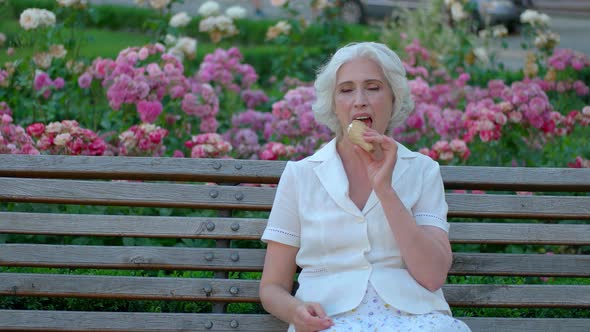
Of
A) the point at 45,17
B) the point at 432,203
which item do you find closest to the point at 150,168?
the point at 432,203

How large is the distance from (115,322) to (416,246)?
1.07 m

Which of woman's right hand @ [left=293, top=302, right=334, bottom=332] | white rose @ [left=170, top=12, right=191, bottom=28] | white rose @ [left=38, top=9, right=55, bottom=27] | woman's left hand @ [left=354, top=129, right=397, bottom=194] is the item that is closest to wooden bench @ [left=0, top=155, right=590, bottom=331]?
woman's right hand @ [left=293, top=302, right=334, bottom=332]

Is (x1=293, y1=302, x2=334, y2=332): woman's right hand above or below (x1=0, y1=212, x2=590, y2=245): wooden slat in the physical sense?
below

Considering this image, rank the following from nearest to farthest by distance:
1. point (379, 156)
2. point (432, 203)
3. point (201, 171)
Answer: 1. point (379, 156)
2. point (432, 203)
3. point (201, 171)

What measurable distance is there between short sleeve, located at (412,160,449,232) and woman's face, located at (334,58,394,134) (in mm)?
208

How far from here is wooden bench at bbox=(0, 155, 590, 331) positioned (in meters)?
3.50

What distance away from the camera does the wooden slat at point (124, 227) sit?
353 centimetres

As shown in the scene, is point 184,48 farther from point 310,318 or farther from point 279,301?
point 310,318

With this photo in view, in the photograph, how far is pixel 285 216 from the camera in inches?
129

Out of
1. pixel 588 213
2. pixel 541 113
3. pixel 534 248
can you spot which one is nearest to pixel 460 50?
pixel 541 113

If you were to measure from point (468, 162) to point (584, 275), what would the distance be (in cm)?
151

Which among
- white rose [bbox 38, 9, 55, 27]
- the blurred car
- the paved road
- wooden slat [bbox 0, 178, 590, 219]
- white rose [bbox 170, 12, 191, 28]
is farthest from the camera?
the blurred car

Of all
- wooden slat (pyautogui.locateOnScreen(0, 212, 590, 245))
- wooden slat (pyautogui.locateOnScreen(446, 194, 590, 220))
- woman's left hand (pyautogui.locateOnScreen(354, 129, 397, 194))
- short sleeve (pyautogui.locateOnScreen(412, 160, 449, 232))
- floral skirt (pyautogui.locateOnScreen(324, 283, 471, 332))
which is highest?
woman's left hand (pyautogui.locateOnScreen(354, 129, 397, 194))

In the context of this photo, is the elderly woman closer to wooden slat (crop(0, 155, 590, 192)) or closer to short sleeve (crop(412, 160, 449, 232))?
short sleeve (crop(412, 160, 449, 232))
